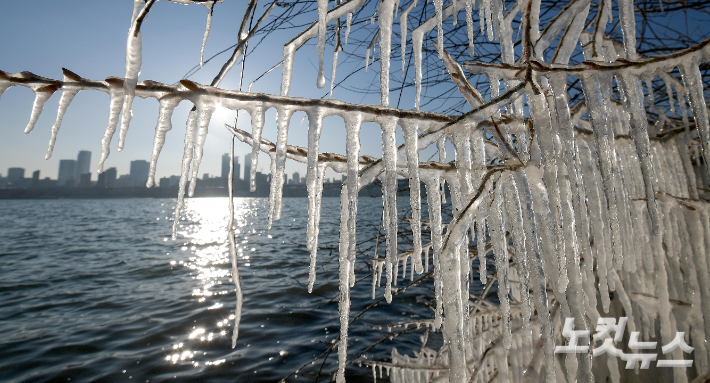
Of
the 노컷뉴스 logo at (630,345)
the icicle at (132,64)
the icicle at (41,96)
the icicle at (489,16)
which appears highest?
the icicle at (489,16)

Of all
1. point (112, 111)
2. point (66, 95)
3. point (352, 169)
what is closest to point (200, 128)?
point (112, 111)

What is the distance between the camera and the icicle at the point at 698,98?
3.61ft

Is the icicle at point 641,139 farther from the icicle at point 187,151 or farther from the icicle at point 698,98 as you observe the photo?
the icicle at point 187,151

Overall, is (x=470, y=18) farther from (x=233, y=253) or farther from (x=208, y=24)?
(x=233, y=253)

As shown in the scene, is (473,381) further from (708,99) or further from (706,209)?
(708,99)

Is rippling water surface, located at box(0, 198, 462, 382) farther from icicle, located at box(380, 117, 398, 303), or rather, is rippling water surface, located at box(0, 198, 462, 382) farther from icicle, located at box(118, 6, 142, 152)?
icicle, located at box(118, 6, 142, 152)

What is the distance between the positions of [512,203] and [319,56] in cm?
89

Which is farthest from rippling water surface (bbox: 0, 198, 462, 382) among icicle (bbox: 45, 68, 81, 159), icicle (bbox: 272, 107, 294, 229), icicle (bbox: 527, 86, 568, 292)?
icicle (bbox: 45, 68, 81, 159)

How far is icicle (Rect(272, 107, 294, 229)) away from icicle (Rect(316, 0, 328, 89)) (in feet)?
1.03

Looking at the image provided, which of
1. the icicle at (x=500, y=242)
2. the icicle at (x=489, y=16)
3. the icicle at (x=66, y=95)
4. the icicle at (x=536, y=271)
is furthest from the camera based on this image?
the icicle at (x=489, y=16)

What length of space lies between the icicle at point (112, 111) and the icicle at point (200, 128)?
0.65 ft

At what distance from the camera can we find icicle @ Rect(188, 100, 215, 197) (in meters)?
0.89

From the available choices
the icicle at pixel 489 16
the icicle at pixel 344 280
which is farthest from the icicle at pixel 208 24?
the icicle at pixel 489 16

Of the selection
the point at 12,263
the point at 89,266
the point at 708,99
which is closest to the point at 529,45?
the point at 708,99
